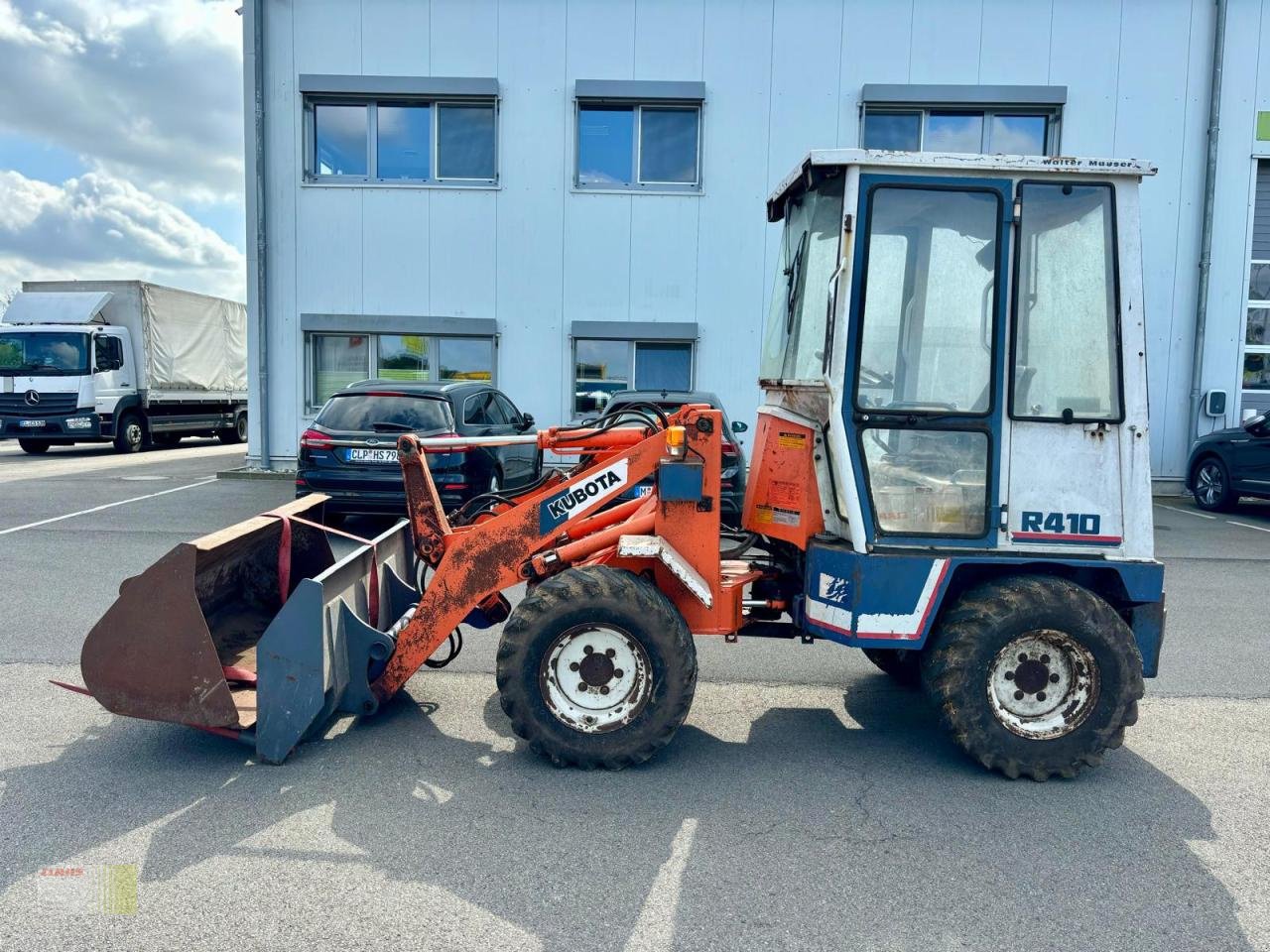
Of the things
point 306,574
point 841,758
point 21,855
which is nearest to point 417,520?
point 306,574

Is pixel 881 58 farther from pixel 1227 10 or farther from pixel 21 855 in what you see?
pixel 21 855

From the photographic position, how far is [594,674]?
4.09 metres

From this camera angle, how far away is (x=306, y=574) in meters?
5.05

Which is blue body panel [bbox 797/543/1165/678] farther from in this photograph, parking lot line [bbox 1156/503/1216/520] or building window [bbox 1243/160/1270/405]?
building window [bbox 1243/160/1270/405]

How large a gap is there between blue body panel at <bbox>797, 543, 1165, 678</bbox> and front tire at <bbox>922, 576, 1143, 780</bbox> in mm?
111

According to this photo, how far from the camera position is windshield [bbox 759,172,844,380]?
4242mm

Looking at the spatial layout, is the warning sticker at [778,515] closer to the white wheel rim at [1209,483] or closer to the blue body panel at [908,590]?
the blue body panel at [908,590]

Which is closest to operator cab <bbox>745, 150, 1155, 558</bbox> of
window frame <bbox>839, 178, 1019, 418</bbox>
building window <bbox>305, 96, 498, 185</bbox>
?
window frame <bbox>839, 178, 1019, 418</bbox>

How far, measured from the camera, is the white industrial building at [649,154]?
46.2 ft

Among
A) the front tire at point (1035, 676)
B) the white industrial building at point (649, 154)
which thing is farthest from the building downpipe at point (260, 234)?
the front tire at point (1035, 676)

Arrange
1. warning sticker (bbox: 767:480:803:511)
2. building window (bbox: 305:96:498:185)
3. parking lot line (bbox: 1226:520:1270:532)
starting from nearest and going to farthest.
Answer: warning sticker (bbox: 767:480:803:511) → parking lot line (bbox: 1226:520:1270:532) → building window (bbox: 305:96:498:185)

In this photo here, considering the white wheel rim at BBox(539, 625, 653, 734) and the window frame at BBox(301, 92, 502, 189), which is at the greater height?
the window frame at BBox(301, 92, 502, 189)

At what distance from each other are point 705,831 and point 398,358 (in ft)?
41.1

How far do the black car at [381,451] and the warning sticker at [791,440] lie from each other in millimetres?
5154
